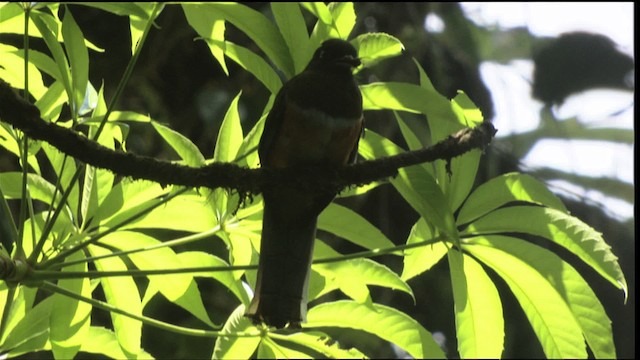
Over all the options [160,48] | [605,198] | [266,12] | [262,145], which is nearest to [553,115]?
[605,198]

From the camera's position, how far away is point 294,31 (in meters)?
1.82

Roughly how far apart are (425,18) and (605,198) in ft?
4.99

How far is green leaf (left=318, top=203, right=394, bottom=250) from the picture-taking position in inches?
77.5

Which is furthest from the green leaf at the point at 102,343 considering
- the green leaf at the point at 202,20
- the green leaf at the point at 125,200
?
the green leaf at the point at 202,20

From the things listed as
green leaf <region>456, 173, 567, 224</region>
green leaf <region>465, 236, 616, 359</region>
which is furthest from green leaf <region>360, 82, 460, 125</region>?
green leaf <region>465, 236, 616, 359</region>

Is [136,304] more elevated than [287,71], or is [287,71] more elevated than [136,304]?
[287,71]

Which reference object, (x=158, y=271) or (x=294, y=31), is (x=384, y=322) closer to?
(x=158, y=271)

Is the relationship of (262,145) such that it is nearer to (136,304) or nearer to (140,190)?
(140,190)

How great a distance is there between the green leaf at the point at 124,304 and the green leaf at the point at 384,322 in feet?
1.28

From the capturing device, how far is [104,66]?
4961 millimetres

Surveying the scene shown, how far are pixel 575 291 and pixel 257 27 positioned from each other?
822 mm

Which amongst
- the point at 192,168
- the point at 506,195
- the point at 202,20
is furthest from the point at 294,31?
the point at 506,195

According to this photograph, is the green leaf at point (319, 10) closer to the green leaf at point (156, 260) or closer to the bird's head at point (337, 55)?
the bird's head at point (337, 55)

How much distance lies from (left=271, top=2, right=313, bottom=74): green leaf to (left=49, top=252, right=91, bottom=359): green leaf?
67 centimetres
